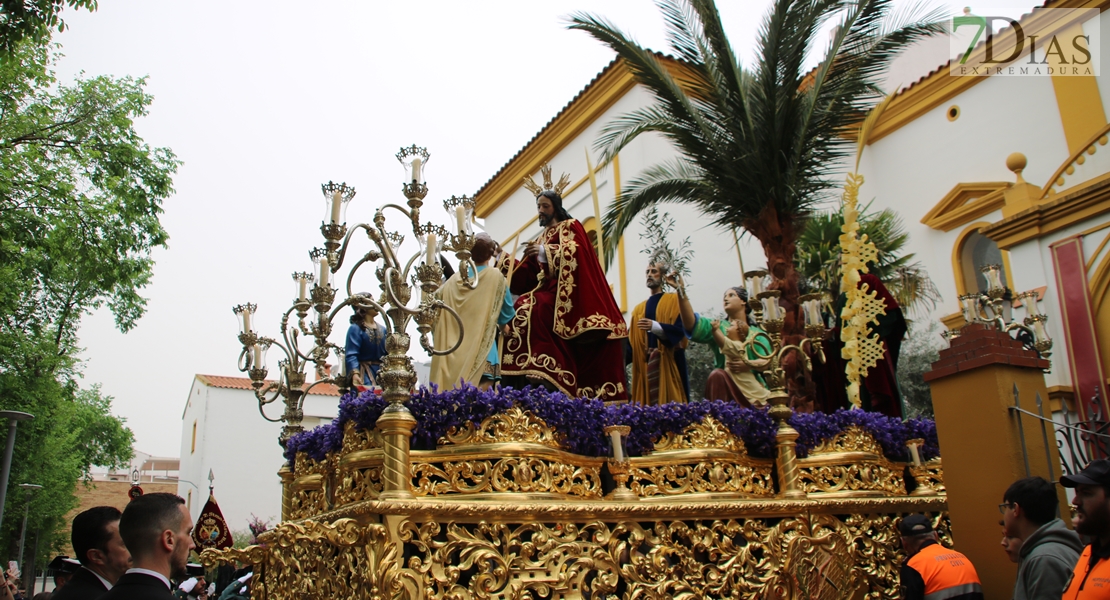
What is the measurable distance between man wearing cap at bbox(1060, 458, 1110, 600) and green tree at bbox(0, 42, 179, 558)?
12.0 m

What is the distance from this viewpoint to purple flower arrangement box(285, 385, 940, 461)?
518cm

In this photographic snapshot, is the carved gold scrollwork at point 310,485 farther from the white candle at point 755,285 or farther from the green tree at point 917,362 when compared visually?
the green tree at point 917,362

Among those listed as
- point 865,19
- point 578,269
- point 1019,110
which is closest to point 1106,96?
point 1019,110

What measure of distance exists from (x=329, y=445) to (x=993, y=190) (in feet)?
47.7

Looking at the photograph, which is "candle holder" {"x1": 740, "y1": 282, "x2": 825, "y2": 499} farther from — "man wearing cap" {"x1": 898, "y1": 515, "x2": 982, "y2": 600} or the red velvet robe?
"man wearing cap" {"x1": 898, "y1": 515, "x2": 982, "y2": 600}

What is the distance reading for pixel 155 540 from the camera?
2.92 metres

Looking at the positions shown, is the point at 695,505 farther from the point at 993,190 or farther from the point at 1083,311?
the point at 993,190

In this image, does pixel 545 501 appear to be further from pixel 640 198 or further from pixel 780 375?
pixel 640 198

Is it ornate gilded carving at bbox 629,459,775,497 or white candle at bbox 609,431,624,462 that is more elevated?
white candle at bbox 609,431,624,462

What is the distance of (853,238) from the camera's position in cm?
812

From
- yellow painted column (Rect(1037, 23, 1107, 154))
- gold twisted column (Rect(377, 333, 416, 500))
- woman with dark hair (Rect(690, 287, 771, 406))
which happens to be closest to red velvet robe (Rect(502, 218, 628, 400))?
woman with dark hair (Rect(690, 287, 771, 406))

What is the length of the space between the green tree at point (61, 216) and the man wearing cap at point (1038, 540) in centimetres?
1177

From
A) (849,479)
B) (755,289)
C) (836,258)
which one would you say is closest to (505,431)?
(849,479)

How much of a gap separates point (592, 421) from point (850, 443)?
2.19m
